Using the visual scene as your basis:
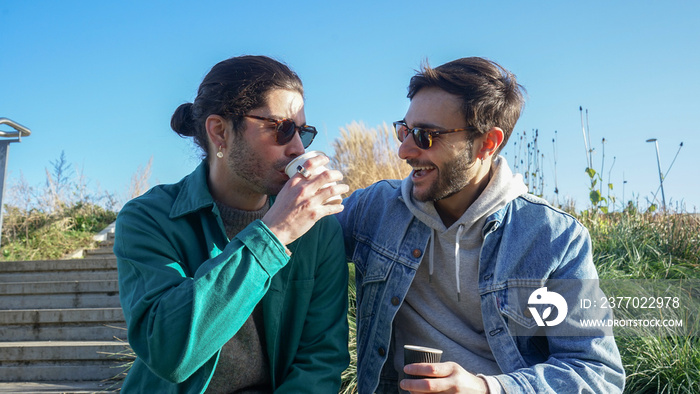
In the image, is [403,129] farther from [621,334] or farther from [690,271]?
[690,271]

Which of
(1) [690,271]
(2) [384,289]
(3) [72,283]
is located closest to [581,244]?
(2) [384,289]

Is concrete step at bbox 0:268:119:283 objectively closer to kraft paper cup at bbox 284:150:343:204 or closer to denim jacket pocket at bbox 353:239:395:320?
denim jacket pocket at bbox 353:239:395:320

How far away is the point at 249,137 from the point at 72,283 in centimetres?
567

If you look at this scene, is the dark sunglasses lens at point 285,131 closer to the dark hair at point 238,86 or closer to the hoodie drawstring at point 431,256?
the dark hair at point 238,86

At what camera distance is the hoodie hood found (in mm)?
2855

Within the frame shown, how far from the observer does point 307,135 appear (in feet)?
9.43

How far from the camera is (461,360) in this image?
275 cm

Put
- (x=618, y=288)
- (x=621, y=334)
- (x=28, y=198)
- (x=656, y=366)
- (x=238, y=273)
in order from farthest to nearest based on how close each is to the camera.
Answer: (x=28, y=198), (x=618, y=288), (x=621, y=334), (x=656, y=366), (x=238, y=273)

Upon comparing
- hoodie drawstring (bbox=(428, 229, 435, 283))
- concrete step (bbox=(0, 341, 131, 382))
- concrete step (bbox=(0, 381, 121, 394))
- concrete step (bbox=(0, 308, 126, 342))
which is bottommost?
concrete step (bbox=(0, 381, 121, 394))

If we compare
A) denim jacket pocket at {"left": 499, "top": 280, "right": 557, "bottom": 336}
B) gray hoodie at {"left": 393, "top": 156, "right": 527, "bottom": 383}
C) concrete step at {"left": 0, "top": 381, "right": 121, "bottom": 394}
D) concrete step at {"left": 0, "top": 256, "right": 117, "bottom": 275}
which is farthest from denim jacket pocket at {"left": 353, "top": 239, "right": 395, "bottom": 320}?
concrete step at {"left": 0, "top": 256, "right": 117, "bottom": 275}

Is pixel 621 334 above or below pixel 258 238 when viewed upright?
below

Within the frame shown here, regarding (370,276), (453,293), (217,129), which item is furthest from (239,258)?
(453,293)

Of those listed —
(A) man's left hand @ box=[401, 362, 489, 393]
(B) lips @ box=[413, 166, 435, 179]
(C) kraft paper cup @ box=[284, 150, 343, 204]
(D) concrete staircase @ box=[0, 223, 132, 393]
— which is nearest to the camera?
(A) man's left hand @ box=[401, 362, 489, 393]

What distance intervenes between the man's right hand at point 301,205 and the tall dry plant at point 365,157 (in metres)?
6.40
